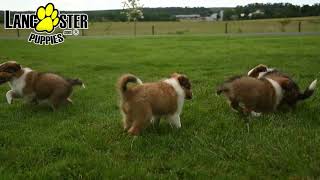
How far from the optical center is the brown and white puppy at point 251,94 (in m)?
8.35

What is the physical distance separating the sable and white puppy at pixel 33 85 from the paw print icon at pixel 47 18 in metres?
15.6

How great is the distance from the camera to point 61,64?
753 inches

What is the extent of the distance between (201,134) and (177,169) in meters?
1.51

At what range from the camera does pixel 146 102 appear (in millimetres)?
7273

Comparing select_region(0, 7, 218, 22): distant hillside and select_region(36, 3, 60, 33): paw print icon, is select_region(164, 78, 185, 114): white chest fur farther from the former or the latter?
select_region(0, 7, 218, 22): distant hillside

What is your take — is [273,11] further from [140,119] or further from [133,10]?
[140,119]

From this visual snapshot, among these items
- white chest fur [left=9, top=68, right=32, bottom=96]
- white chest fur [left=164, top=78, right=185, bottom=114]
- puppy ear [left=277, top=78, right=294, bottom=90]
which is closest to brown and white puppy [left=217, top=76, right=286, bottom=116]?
puppy ear [left=277, top=78, right=294, bottom=90]

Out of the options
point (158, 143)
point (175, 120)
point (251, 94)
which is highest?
point (251, 94)

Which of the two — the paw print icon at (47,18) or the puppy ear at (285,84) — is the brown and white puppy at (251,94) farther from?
the paw print icon at (47,18)

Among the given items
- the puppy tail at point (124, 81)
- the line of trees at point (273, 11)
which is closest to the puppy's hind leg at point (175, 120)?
the puppy tail at point (124, 81)

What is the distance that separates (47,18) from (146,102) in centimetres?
2329

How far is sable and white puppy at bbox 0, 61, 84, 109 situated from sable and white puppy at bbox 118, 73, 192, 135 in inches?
106

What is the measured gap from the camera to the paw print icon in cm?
2597

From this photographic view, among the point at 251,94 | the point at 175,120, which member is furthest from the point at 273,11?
the point at 175,120
